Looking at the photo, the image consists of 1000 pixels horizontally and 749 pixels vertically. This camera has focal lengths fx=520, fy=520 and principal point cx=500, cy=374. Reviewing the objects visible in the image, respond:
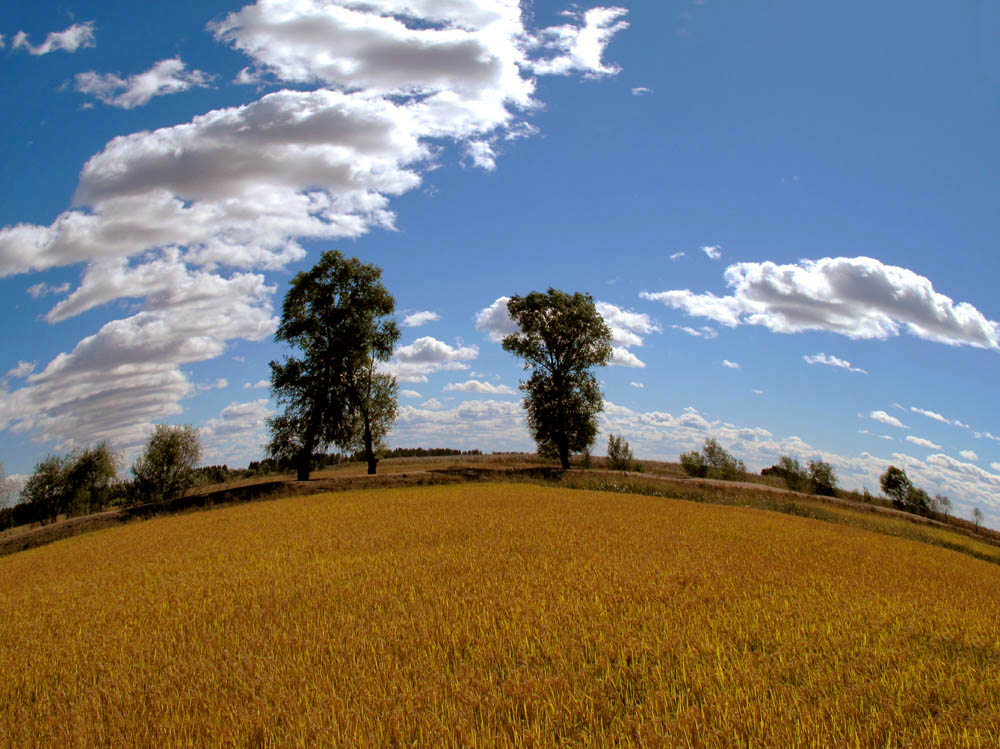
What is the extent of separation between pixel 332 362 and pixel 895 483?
7258 centimetres

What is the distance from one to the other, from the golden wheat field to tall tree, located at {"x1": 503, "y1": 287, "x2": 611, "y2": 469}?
3355 cm

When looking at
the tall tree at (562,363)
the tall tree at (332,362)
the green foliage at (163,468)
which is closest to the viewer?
the tall tree at (332,362)

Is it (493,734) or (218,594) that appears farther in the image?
(218,594)

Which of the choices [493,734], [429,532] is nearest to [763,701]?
[493,734]

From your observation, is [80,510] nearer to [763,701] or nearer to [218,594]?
[218,594]

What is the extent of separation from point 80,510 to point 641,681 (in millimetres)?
86503

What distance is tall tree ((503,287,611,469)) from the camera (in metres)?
46.6

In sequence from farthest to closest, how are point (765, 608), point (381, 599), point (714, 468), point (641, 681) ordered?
point (714, 468), point (381, 599), point (765, 608), point (641, 681)

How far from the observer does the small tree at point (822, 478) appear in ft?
194

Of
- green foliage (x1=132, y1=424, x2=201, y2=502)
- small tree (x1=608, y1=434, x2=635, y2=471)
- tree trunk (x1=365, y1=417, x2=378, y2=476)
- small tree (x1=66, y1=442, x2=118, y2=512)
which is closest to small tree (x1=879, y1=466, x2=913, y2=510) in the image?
small tree (x1=608, y1=434, x2=635, y2=471)

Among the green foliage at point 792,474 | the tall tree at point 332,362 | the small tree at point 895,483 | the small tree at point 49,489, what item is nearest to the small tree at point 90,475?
the small tree at point 49,489

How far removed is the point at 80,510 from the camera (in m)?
68.7

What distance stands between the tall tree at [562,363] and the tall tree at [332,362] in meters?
13.4

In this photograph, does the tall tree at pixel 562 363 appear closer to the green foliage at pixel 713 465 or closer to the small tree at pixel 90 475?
the green foliage at pixel 713 465
